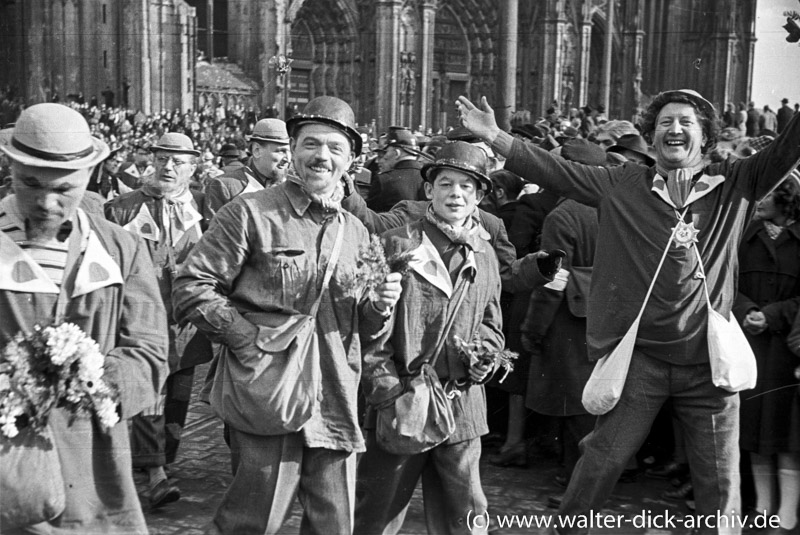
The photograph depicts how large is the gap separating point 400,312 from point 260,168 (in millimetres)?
2797

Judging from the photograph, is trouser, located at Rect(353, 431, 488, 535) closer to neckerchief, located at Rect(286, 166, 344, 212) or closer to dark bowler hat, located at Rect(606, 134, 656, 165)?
neckerchief, located at Rect(286, 166, 344, 212)

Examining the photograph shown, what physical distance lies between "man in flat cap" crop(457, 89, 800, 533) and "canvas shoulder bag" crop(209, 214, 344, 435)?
4.39 ft

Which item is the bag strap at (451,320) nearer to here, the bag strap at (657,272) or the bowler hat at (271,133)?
the bag strap at (657,272)

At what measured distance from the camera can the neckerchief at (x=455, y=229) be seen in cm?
426

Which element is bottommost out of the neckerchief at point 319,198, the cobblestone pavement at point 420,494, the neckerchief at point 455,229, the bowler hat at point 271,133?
the cobblestone pavement at point 420,494

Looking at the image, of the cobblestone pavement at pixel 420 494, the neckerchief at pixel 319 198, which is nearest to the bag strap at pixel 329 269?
the neckerchief at pixel 319 198

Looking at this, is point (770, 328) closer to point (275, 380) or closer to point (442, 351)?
point (442, 351)

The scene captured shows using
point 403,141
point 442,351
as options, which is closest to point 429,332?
point 442,351

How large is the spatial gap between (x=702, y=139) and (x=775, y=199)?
1074 millimetres

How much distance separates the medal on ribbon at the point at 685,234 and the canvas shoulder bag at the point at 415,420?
3.99 ft

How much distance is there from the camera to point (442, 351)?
4195 millimetres

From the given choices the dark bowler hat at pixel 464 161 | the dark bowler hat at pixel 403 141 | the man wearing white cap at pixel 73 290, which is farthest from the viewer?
the dark bowler hat at pixel 403 141

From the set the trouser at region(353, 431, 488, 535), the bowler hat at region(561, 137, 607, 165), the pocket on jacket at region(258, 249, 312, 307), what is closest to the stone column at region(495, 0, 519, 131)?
the bowler hat at region(561, 137, 607, 165)

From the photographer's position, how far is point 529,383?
5938 mm
